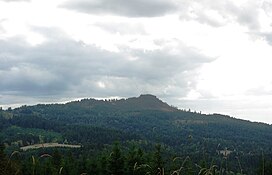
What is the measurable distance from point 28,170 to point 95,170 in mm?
19846

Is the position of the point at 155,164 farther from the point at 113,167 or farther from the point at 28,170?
the point at 28,170

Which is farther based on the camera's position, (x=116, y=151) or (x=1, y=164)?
(x=116, y=151)

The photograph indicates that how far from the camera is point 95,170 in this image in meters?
84.6

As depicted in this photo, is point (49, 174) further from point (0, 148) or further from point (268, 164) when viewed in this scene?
point (268, 164)

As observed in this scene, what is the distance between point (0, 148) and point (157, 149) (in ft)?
87.4

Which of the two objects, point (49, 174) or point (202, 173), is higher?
point (202, 173)

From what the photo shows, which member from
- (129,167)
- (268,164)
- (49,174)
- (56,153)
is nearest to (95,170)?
(49,174)

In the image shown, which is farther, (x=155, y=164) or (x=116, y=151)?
(x=116, y=151)

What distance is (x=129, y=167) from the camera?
2370 inches

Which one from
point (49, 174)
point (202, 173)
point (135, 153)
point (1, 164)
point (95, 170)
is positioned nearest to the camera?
point (202, 173)

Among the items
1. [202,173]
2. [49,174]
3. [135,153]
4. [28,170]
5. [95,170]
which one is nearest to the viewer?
[202,173]

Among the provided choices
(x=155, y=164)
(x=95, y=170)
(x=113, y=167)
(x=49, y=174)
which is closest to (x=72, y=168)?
(x=95, y=170)

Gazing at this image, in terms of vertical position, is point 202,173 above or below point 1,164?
above

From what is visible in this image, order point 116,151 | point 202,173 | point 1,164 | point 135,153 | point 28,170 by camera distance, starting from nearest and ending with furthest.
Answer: point 202,173, point 1,164, point 116,151, point 135,153, point 28,170
